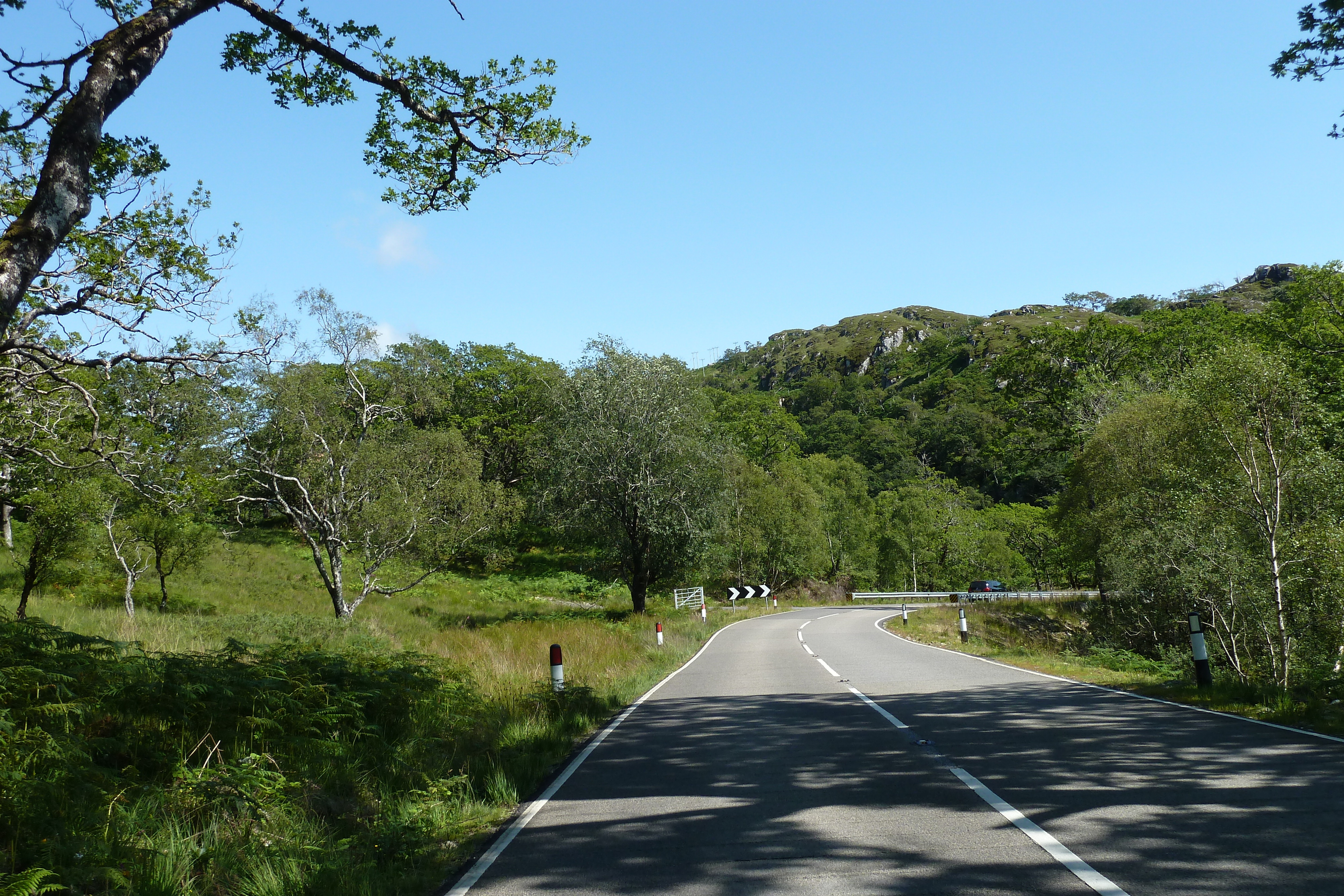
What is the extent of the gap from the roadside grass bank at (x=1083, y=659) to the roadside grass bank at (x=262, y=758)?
7.49m

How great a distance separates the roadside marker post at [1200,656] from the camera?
10.8 m

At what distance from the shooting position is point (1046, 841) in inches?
181

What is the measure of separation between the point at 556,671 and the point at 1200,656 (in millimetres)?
8790

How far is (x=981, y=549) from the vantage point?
74250 mm

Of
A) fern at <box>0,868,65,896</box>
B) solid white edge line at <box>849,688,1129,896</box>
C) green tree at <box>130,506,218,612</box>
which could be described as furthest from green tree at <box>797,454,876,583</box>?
fern at <box>0,868,65,896</box>

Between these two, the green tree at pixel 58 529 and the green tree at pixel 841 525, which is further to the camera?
the green tree at pixel 841 525

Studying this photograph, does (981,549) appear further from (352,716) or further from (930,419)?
(352,716)

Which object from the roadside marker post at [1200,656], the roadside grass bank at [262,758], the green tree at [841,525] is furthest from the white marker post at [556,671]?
the green tree at [841,525]

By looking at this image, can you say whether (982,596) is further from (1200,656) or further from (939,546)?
(1200,656)

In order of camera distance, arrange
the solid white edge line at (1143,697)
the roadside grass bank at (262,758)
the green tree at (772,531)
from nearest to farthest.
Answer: the roadside grass bank at (262,758) < the solid white edge line at (1143,697) < the green tree at (772,531)

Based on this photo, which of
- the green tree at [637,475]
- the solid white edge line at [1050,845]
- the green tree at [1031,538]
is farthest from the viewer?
the green tree at [1031,538]

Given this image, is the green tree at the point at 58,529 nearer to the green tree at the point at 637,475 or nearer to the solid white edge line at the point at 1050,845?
the green tree at the point at 637,475

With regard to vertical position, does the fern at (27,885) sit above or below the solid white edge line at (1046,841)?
above

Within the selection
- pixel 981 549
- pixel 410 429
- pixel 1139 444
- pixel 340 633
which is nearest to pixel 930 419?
pixel 981 549
